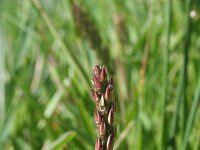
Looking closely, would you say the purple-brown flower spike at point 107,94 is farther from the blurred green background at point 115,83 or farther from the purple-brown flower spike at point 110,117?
the blurred green background at point 115,83

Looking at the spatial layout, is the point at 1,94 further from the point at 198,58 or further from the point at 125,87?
the point at 198,58


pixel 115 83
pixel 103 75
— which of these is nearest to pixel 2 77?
pixel 115 83

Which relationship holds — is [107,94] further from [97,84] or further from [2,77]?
[2,77]

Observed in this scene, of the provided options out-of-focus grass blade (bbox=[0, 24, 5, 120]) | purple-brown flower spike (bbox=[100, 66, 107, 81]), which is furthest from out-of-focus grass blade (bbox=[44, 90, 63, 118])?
purple-brown flower spike (bbox=[100, 66, 107, 81])

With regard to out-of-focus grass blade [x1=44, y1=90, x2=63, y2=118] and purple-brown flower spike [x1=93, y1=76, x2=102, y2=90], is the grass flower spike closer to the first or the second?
purple-brown flower spike [x1=93, y1=76, x2=102, y2=90]

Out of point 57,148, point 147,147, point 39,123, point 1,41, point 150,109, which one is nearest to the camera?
point 57,148

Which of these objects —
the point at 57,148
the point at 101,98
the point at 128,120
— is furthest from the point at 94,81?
the point at 128,120
